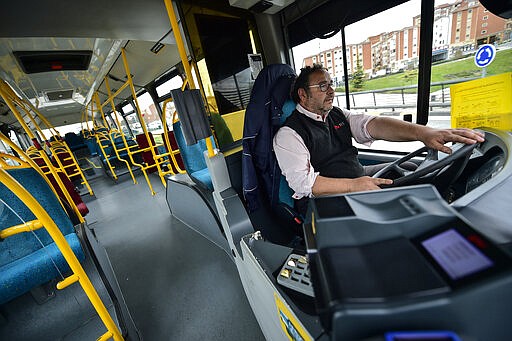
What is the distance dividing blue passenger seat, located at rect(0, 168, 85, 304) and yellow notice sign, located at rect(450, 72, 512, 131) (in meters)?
2.59

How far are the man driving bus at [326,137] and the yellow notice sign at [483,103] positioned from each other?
11cm

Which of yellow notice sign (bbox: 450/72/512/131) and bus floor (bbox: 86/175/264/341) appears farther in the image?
bus floor (bbox: 86/175/264/341)

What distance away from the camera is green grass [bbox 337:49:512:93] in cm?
130

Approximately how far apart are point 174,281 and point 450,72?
9.83ft

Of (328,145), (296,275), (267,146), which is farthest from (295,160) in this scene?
(296,275)

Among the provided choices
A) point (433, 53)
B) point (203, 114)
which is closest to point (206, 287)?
point (203, 114)

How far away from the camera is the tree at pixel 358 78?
203 centimetres

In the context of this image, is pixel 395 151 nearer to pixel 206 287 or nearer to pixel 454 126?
pixel 454 126

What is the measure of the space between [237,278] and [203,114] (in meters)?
1.48

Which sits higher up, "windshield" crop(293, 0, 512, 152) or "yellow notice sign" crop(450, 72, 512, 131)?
"windshield" crop(293, 0, 512, 152)

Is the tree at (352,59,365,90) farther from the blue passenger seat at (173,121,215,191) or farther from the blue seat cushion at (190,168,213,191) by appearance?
the blue passenger seat at (173,121,215,191)

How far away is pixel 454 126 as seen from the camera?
1.12 meters

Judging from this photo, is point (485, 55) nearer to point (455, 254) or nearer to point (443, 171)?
point (443, 171)

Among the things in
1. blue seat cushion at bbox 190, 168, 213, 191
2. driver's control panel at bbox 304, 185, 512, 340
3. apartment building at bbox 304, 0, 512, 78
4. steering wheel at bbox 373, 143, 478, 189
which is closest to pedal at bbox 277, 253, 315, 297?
driver's control panel at bbox 304, 185, 512, 340
